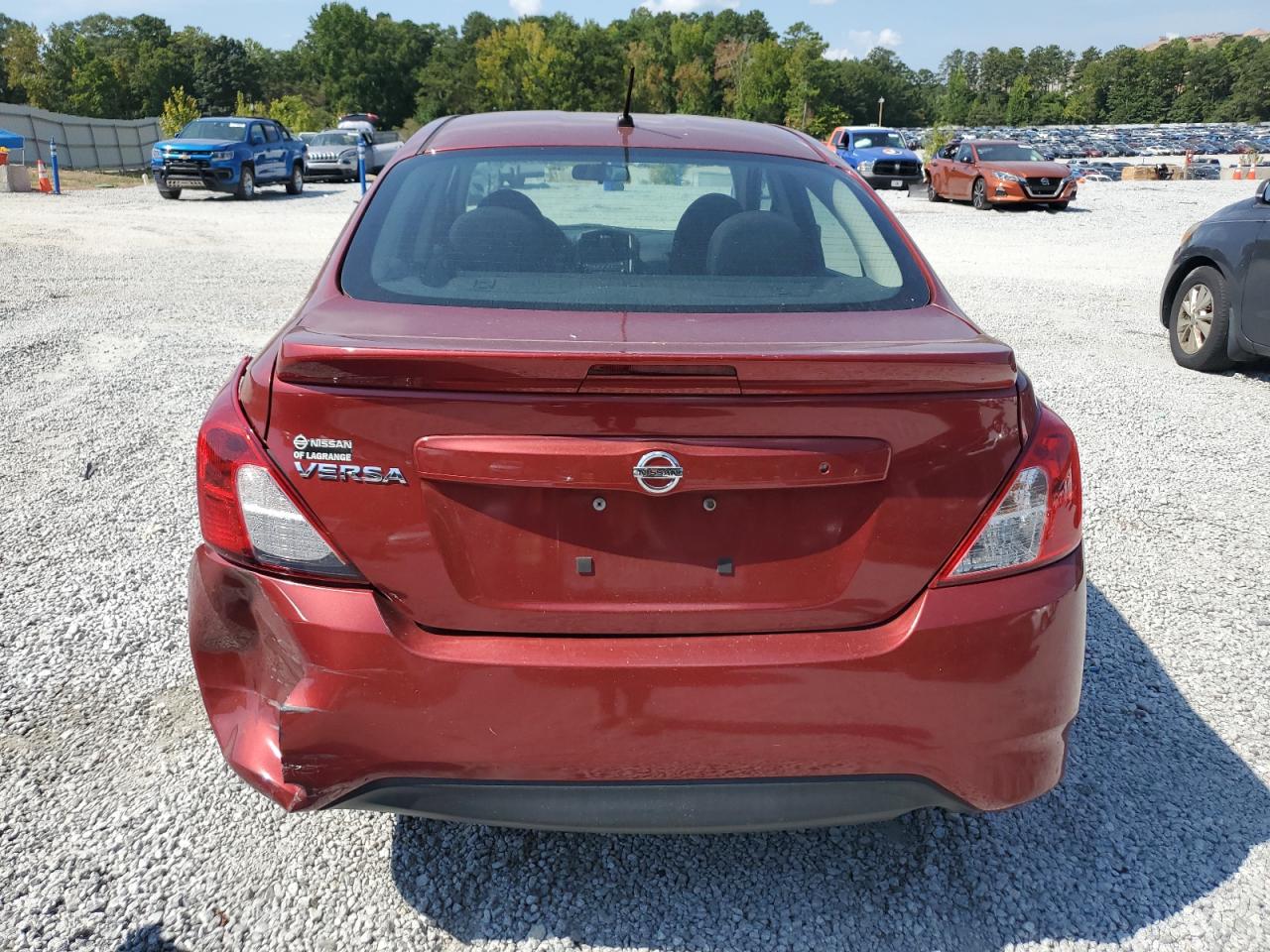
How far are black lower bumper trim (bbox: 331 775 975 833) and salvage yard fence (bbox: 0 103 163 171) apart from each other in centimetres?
4183

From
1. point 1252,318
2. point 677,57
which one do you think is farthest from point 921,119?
point 1252,318

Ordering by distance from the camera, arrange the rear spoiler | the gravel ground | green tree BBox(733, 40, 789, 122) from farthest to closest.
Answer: green tree BBox(733, 40, 789, 122)
the gravel ground
the rear spoiler

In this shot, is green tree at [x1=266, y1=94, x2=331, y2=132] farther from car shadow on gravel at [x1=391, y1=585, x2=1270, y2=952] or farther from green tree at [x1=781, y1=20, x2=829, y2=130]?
car shadow on gravel at [x1=391, y1=585, x2=1270, y2=952]

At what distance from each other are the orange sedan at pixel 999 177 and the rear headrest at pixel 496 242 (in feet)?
74.0

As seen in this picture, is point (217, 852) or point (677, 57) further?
point (677, 57)

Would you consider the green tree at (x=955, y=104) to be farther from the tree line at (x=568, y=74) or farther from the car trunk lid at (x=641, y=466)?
the car trunk lid at (x=641, y=466)

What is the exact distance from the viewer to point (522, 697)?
1.97 m

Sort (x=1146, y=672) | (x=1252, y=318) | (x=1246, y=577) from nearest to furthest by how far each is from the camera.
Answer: (x=1146, y=672) < (x=1246, y=577) < (x=1252, y=318)

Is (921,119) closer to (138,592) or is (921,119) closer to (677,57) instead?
(677,57)

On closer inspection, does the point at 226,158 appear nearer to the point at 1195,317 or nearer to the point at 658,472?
the point at 1195,317

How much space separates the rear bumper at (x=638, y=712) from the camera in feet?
6.47

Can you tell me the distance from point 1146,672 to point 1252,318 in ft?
15.8

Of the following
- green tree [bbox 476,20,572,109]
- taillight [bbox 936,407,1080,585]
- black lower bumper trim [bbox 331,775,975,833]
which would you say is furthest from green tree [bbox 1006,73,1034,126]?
black lower bumper trim [bbox 331,775,975,833]

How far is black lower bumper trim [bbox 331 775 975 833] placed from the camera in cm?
203
